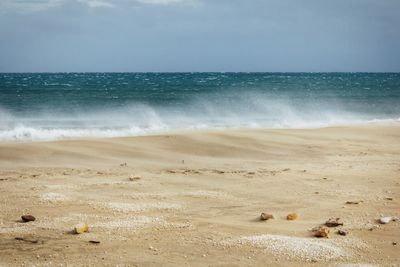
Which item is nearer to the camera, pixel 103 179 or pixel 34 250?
pixel 34 250

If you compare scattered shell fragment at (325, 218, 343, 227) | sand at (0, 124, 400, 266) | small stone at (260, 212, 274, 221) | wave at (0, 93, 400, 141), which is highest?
scattered shell fragment at (325, 218, 343, 227)

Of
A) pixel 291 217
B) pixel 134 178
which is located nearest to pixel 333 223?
pixel 291 217

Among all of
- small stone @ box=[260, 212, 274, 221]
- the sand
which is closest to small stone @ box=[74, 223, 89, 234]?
the sand

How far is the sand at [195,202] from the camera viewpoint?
477cm

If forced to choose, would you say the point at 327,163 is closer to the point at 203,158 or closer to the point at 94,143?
the point at 203,158

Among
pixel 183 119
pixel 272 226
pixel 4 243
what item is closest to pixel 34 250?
pixel 4 243

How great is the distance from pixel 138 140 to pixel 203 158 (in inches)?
95.3

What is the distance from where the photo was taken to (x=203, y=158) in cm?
1070

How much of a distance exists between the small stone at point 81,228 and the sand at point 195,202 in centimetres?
8

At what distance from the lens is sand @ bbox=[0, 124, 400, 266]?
15.6 ft

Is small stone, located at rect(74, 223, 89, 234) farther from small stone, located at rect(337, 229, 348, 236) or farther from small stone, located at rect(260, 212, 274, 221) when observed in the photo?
small stone, located at rect(337, 229, 348, 236)

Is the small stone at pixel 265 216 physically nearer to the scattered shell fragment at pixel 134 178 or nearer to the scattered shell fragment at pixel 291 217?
the scattered shell fragment at pixel 291 217

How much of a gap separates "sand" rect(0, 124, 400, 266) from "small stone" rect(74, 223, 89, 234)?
0.26ft

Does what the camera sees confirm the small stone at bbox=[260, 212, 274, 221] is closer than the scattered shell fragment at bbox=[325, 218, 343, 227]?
No
